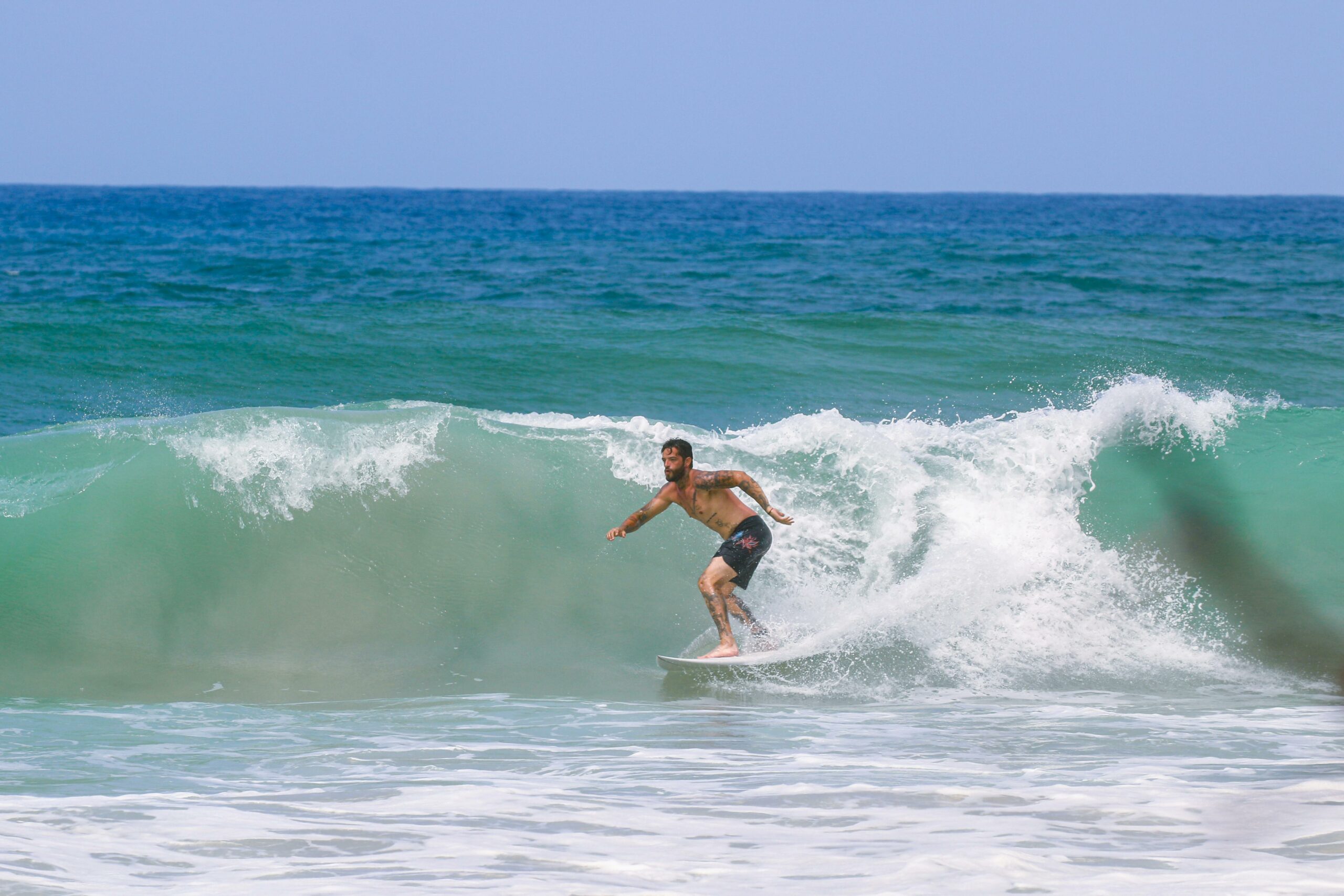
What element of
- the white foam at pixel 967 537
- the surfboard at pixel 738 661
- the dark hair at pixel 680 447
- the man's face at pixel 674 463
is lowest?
the surfboard at pixel 738 661

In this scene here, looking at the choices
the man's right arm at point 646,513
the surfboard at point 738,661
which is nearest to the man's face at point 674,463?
the man's right arm at point 646,513

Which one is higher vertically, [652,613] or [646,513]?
[646,513]

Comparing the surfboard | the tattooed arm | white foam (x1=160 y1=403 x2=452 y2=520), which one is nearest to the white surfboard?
the surfboard

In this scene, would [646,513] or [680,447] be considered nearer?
[680,447]

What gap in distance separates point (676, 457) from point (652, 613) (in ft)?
5.59

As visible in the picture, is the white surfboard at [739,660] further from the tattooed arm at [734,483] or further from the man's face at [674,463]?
the man's face at [674,463]

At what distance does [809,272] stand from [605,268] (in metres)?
4.71

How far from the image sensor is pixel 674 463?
22.9ft

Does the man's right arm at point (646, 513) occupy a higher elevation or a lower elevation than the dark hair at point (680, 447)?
lower

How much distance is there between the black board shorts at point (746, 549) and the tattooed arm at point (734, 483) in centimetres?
16

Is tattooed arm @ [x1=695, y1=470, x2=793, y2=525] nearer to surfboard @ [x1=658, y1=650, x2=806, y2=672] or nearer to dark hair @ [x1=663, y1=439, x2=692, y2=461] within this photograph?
dark hair @ [x1=663, y1=439, x2=692, y2=461]

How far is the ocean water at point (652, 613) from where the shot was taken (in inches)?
163

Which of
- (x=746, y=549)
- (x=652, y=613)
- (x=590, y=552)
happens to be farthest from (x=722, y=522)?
(x=590, y=552)

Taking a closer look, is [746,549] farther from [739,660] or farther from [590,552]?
[590,552]
